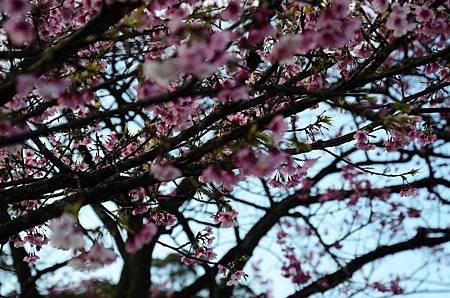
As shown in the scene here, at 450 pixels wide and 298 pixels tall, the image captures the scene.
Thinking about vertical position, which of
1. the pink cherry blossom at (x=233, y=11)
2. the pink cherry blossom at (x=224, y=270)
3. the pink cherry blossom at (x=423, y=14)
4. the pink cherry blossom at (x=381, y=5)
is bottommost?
the pink cherry blossom at (x=224, y=270)

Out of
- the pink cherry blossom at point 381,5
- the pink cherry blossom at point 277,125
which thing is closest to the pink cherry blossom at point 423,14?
the pink cherry blossom at point 381,5

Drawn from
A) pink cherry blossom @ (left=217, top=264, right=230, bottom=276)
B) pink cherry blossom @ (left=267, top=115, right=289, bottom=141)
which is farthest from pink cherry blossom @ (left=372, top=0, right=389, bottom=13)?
pink cherry blossom @ (left=217, top=264, right=230, bottom=276)

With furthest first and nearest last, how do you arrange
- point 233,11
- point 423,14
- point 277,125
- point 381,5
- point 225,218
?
point 225,218
point 381,5
point 423,14
point 233,11
point 277,125

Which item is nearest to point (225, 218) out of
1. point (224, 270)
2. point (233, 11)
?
point (224, 270)

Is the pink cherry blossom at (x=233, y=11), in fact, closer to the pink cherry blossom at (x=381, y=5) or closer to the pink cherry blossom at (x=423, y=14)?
the pink cherry blossom at (x=381, y=5)

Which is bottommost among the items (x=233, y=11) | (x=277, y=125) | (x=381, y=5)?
(x=277, y=125)

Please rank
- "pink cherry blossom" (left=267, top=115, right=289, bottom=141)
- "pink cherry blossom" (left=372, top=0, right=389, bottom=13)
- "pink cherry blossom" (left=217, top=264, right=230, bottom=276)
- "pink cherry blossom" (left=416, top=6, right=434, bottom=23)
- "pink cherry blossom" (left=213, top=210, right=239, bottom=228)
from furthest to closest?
"pink cherry blossom" (left=217, top=264, right=230, bottom=276)
"pink cherry blossom" (left=213, top=210, right=239, bottom=228)
"pink cherry blossom" (left=372, top=0, right=389, bottom=13)
"pink cherry blossom" (left=416, top=6, right=434, bottom=23)
"pink cherry blossom" (left=267, top=115, right=289, bottom=141)

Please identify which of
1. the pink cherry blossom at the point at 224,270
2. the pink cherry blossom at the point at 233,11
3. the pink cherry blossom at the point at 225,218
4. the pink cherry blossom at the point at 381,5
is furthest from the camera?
the pink cherry blossom at the point at 224,270

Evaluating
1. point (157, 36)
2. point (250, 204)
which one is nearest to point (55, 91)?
point (157, 36)

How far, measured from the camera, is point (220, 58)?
8.24ft

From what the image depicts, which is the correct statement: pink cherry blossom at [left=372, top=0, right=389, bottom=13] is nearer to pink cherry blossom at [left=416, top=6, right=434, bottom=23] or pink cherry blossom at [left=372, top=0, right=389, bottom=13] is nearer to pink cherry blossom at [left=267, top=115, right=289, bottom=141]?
pink cherry blossom at [left=416, top=6, right=434, bottom=23]

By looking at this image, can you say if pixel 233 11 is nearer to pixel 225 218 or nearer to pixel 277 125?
pixel 277 125

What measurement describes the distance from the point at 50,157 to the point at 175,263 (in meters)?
11.0

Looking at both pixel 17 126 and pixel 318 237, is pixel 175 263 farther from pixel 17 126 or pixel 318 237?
pixel 17 126
